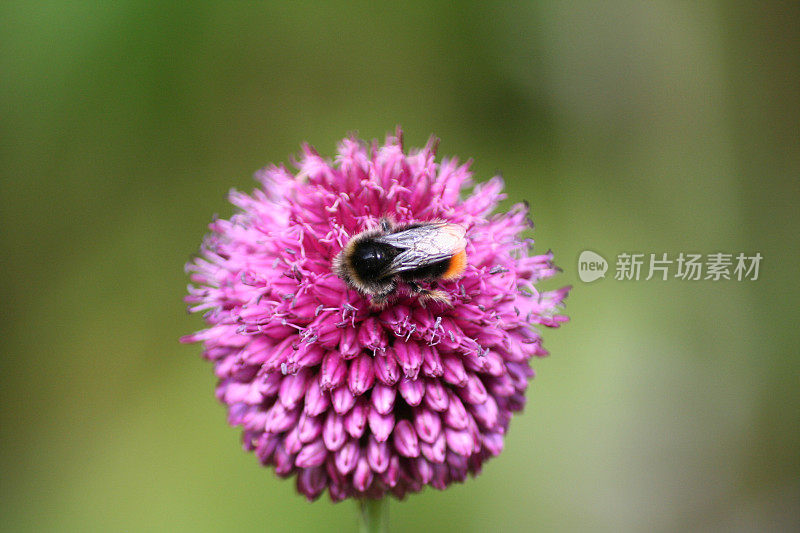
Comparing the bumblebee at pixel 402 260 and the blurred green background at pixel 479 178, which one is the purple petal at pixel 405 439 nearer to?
the bumblebee at pixel 402 260

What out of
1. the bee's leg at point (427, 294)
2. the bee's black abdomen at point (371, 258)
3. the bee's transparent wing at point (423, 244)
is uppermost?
the bee's transparent wing at point (423, 244)

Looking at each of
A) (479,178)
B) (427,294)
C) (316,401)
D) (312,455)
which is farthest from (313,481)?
(479,178)

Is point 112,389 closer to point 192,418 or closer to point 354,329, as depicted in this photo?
point 192,418

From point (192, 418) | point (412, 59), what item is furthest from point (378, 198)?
point (412, 59)

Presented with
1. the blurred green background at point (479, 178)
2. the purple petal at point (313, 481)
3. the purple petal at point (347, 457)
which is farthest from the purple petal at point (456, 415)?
the blurred green background at point (479, 178)

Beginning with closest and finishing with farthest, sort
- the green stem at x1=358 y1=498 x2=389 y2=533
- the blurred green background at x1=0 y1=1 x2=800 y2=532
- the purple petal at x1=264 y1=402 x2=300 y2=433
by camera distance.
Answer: the purple petal at x1=264 y1=402 x2=300 y2=433
the green stem at x1=358 y1=498 x2=389 y2=533
the blurred green background at x1=0 y1=1 x2=800 y2=532

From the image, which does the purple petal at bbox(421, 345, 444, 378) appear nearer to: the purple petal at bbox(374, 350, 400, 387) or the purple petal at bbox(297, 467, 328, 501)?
the purple petal at bbox(374, 350, 400, 387)

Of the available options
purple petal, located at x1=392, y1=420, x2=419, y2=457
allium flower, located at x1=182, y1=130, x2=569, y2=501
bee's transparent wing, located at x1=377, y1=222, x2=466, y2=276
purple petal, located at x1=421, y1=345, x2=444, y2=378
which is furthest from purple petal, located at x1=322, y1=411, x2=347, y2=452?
bee's transparent wing, located at x1=377, y1=222, x2=466, y2=276
